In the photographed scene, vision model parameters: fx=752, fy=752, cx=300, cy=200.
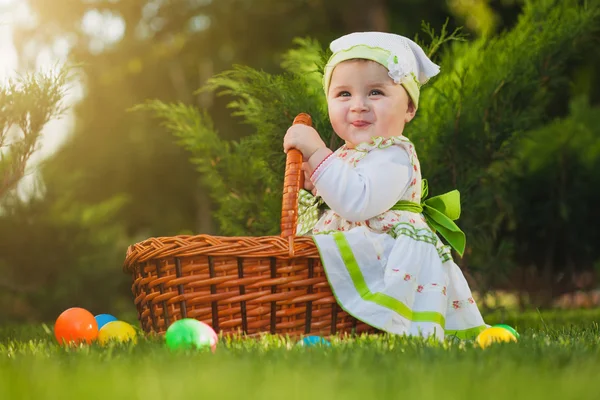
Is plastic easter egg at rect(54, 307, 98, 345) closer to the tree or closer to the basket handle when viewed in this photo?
the basket handle

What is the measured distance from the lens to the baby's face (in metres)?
3.20

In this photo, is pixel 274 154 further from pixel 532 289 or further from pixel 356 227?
pixel 532 289

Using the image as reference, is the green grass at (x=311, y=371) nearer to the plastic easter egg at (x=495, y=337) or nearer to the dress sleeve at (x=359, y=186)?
the plastic easter egg at (x=495, y=337)

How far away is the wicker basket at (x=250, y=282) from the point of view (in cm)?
282

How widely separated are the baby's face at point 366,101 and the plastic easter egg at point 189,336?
3.74 feet

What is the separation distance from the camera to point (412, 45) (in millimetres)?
3426

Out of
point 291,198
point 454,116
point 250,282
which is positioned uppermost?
point 454,116

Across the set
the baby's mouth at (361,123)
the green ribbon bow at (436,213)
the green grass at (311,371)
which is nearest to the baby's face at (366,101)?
the baby's mouth at (361,123)

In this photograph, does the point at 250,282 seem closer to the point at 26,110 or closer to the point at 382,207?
the point at 382,207

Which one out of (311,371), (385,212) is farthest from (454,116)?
(311,371)

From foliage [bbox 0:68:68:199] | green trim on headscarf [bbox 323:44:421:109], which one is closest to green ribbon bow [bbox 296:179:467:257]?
green trim on headscarf [bbox 323:44:421:109]

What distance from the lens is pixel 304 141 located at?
10.1ft

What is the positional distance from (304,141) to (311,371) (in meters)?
1.34

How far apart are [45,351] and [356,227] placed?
1269 mm
